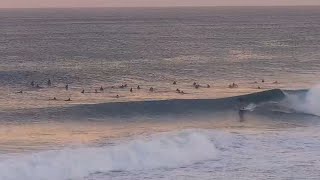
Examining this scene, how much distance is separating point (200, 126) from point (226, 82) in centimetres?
2185

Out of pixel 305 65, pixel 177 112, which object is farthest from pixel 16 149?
pixel 305 65

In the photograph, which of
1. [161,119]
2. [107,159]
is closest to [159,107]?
[161,119]

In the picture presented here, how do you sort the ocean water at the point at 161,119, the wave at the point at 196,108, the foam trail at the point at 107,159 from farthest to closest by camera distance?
the wave at the point at 196,108 < the ocean water at the point at 161,119 < the foam trail at the point at 107,159

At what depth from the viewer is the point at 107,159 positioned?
24.4 meters

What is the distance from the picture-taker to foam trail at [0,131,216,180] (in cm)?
2283

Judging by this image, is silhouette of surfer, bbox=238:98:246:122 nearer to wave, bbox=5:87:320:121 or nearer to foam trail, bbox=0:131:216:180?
wave, bbox=5:87:320:121

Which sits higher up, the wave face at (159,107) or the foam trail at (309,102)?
the foam trail at (309,102)

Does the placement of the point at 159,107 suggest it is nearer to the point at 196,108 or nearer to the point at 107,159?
the point at 196,108

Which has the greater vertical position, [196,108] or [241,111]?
A: [241,111]

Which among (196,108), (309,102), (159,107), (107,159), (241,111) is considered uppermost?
(107,159)

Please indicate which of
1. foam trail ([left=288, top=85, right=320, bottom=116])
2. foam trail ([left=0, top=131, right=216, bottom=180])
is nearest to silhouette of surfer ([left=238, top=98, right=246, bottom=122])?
foam trail ([left=288, top=85, right=320, bottom=116])

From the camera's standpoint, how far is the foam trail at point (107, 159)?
22.8m

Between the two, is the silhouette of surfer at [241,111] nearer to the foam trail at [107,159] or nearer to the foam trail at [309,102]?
the foam trail at [309,102]

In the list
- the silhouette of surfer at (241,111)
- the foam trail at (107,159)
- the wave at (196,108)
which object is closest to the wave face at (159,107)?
the wave at (196,108)
